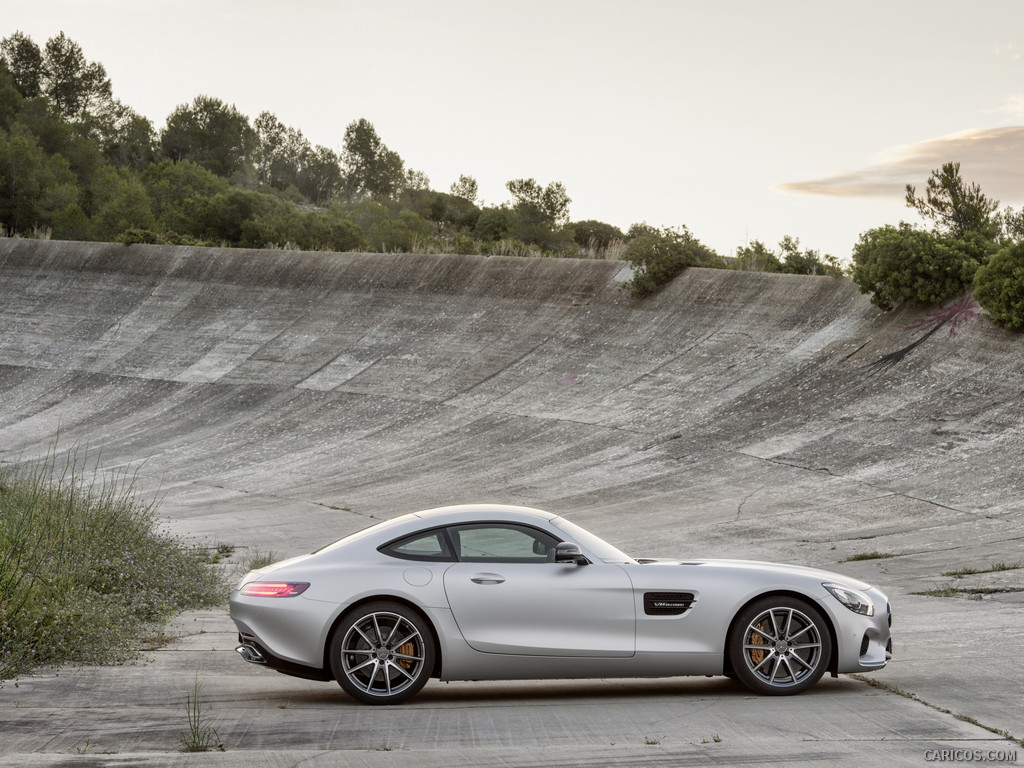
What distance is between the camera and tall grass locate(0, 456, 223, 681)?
7891 mm

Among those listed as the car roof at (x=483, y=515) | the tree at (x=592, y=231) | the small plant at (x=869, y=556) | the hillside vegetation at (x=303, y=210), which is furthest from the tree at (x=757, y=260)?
the tree at (x=592, y=231)

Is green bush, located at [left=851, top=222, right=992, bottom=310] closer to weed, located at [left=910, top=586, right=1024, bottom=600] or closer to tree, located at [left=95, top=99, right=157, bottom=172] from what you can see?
weed, located at [left=910, top=586, right=1024, bottom=600]

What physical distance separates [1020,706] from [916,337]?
17.4 meters

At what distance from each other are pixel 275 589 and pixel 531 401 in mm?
19309

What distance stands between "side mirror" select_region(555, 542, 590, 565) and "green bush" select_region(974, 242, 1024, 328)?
16.8 metres

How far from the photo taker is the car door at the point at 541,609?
22.6ft

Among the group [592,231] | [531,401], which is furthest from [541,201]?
[531,401]

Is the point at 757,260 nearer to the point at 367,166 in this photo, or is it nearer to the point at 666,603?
the point at 666,603

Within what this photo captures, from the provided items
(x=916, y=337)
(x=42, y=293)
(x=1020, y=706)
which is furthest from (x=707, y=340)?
(x=42, y=293)

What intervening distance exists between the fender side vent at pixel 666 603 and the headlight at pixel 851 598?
36.7 inches

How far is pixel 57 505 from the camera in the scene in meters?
10.6

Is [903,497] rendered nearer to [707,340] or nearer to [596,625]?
[707,340]

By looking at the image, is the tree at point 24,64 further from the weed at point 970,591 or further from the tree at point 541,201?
the weed at point 970,591

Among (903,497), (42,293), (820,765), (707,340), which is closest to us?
(820,765)
